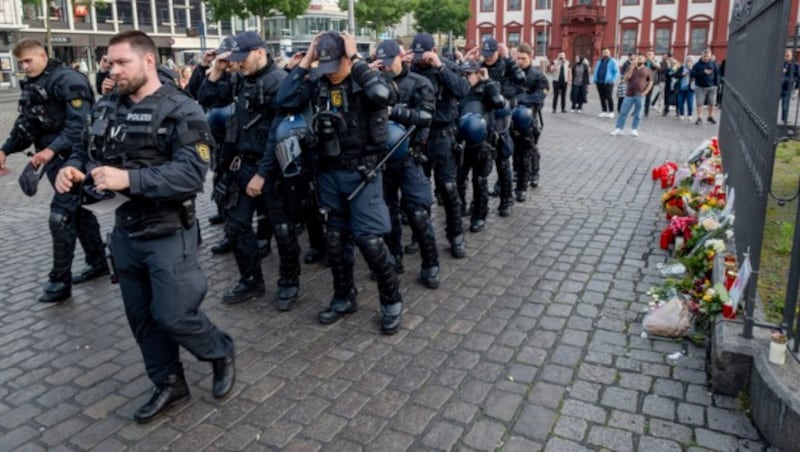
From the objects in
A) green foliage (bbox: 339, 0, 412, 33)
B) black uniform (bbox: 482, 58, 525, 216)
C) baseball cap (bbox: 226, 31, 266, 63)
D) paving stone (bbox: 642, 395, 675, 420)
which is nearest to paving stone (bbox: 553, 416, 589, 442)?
paving stone (bbox: 642, 395, 675, 420)

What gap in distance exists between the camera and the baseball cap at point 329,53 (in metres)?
4.62

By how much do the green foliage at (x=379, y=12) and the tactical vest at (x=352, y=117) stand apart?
174 feet

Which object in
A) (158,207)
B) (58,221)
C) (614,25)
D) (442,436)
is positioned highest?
(614,25)

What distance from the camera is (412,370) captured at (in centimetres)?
435

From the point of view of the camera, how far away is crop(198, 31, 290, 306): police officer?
5465 millimetres

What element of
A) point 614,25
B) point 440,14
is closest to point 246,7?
point 440,14

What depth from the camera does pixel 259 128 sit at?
5570 mm

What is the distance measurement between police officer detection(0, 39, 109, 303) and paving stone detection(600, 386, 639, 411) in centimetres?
440

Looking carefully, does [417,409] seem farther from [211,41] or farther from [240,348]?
[211,41]

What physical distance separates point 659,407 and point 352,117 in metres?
2.73

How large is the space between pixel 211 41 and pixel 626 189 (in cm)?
6112

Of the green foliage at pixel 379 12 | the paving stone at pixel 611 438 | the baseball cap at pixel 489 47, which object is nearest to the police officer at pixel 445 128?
the baseball cap at pixel 489 47

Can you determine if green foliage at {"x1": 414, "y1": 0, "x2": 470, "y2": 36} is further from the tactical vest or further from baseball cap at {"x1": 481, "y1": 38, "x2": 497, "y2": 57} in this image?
the tactical vest

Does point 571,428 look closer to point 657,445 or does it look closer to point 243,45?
point 657,445
